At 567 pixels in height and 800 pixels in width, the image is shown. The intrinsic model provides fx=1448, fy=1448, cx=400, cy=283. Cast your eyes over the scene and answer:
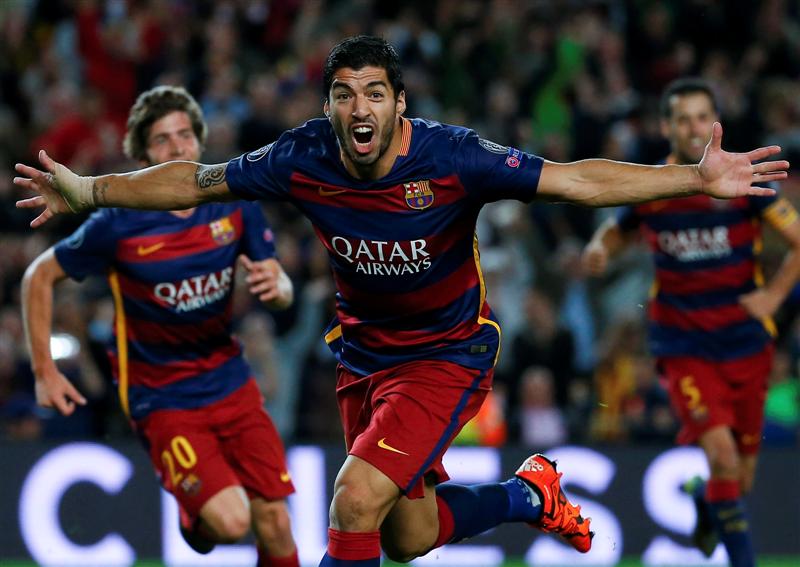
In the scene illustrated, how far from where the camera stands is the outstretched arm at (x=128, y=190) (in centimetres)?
582

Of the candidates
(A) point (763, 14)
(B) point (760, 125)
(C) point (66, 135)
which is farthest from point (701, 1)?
(C) point (66, 135)

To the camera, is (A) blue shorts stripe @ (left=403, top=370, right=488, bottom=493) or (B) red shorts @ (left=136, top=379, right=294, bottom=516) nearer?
(A) blue shorts stripe @ (left=403, top=370, right=488, bottom=493)

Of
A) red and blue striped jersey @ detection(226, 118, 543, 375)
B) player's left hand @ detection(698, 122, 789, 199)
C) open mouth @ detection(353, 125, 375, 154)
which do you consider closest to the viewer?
player's left hand @ detection(698, 122, 789, 199)

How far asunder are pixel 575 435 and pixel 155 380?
447cm

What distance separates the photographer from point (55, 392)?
695 cm

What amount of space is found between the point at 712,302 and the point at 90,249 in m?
3.46

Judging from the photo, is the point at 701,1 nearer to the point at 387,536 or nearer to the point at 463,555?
the point at 463,555

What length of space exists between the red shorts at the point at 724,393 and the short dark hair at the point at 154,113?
9.84 feet

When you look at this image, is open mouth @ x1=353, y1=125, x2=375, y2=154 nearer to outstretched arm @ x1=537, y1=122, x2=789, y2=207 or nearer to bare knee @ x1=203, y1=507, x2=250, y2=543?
outstretched arm @ x1=537, y1=122, x2=789, y2=207

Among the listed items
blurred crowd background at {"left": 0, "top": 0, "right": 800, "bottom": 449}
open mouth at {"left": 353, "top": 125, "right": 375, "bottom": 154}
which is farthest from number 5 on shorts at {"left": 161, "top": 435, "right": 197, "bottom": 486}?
blurred crowd background at {"left": 0, "top": 0, "right": 800, "bottom": 449}

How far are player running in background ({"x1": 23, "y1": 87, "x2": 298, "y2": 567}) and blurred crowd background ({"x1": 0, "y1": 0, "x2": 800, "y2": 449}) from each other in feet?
10.4

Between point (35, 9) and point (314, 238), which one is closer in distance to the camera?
point (314, 238)

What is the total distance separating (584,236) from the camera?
1256 centimetres

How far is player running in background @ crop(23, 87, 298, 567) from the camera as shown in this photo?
705cm
